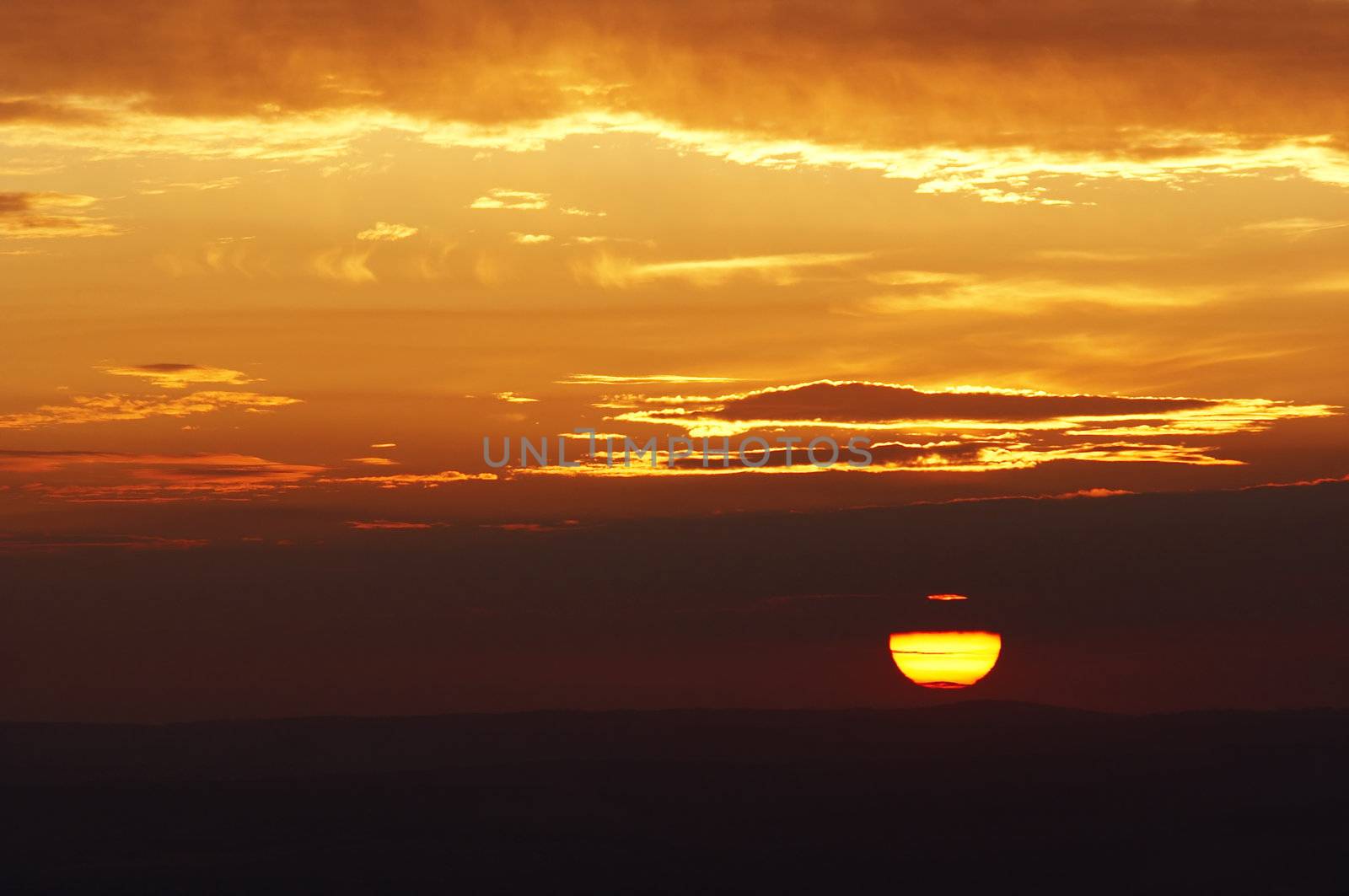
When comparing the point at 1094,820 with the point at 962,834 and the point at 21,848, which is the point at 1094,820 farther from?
the point at 21,848

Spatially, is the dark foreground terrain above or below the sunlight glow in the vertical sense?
below

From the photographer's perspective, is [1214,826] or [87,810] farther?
[87,810]

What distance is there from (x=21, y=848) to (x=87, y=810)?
608 cm

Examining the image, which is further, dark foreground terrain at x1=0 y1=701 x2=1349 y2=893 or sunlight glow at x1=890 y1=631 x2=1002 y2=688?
dark foreground terrain at x1=0 y1=701 x2=1349 y2=893

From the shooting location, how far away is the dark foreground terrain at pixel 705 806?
11244 centimetres

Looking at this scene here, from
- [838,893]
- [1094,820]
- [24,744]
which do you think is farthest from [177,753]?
[1094,820]

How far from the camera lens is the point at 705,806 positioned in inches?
5027

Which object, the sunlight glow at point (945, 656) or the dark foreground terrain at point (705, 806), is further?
the dark foreground terrain at point (705, 806)

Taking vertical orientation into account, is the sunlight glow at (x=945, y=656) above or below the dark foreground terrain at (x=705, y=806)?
above

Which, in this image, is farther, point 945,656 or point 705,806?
point 705,806

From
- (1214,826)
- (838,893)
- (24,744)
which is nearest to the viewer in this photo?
(838,893)

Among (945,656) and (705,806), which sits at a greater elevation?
(945,656)

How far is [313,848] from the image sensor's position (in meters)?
124

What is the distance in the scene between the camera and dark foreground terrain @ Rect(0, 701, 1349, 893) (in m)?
112
